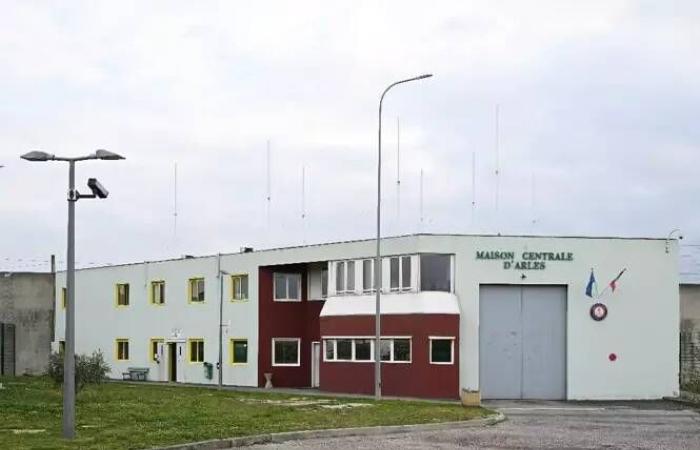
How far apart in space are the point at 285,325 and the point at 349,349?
6997mm

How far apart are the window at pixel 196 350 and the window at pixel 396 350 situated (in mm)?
13975

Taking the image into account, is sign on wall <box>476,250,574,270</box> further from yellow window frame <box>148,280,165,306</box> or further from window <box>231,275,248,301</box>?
yellow window frame <box>148,280,165,306</box>

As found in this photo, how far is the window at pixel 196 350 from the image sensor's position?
55700 millimetres

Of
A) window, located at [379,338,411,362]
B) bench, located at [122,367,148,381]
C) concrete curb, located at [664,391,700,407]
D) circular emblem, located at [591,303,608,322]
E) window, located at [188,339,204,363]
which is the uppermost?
circular emblem, located at [591,303,608,322]

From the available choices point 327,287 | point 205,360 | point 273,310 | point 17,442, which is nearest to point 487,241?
point 327,287

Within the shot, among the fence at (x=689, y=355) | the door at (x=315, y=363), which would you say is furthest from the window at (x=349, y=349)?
the fence at (x=689, y=355)

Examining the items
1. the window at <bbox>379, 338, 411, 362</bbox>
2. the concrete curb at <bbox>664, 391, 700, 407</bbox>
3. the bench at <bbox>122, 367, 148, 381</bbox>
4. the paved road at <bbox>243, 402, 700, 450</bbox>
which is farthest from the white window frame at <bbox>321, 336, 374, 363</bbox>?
the bench at <bbox>122, 367, 148, 381</bbox>

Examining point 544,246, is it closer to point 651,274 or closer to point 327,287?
point 651,274

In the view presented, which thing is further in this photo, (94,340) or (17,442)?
(94,340)

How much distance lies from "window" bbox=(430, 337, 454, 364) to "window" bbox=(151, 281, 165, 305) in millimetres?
20735

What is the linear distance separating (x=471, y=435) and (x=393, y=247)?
19.9 m

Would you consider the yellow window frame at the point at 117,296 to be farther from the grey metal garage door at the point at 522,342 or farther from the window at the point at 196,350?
the grey metal garage door at the point at 522,342

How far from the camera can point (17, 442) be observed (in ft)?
68.5

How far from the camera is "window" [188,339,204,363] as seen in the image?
5570cm
